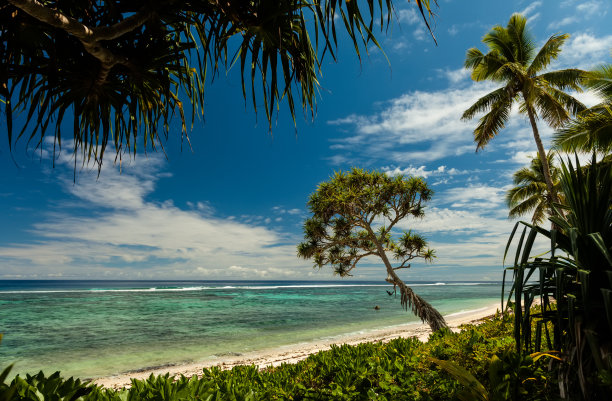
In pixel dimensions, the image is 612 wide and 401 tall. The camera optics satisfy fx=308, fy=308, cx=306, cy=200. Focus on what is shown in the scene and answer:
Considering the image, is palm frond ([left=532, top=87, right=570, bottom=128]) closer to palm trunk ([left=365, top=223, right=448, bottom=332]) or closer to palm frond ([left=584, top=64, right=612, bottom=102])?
palm frond ([left=584, top=64, right=612, bottom=102])

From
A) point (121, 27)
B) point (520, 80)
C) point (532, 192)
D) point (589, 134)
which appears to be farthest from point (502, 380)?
point (532, 192)

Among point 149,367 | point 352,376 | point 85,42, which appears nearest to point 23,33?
point 85,42

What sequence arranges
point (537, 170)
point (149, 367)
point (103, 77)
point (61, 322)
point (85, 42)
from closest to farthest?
point (85, 42)
point (103, 77)
point (149, 367)
point (61, 322)
point (537, 170)

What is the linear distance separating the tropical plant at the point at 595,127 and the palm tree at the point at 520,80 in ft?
6.88

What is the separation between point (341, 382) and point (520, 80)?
49.6 feet

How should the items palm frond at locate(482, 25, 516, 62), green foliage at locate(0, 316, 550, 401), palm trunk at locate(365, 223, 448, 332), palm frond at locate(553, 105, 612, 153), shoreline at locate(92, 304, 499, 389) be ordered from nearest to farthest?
green foliage at locate(0, 316, 550, 401), shoreline at locate(92, 304, 499, 389), palm frond at locate(553, 105, 612, 153), palm trunk at locate(365, 223, 448, 332), palm frond at locate(482, 25, 516, 62)

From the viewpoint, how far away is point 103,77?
8.41 feet

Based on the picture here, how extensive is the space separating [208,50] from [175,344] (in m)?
13.5

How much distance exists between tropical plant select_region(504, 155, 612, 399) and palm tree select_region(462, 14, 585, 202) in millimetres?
12512

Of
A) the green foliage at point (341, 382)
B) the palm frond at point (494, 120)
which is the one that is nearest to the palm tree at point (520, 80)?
the palm frond at point (494, 120)

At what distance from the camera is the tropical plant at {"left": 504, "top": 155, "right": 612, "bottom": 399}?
5.64 ft

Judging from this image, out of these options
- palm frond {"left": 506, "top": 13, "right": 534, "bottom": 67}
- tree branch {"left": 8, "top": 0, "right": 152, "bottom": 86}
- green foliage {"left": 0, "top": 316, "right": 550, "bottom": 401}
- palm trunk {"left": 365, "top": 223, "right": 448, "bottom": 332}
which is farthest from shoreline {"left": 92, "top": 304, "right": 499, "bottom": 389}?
palm frond {"left": 506, "top": 13, "right": 534, "bottom": 67}

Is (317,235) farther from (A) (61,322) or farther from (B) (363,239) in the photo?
(A) (61,322)

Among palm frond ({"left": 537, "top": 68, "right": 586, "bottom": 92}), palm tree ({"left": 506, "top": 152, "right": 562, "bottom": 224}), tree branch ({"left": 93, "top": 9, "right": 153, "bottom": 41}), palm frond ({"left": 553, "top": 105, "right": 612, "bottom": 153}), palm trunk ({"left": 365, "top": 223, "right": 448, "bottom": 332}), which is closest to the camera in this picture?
tree branch ({"left": 93, "top": 9, "right": 153, "bottom": 41})
